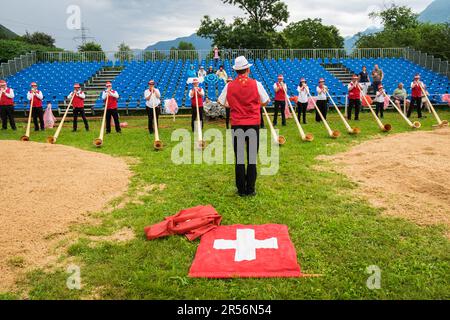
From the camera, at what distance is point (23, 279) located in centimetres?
399

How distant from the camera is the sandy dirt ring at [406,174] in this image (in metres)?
5.62

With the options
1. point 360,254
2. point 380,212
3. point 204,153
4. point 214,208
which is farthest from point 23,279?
point 204,153

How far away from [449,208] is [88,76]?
22.4 metres

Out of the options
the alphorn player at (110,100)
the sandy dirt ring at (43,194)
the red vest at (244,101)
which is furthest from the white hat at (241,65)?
the alphorn player at (110,100)

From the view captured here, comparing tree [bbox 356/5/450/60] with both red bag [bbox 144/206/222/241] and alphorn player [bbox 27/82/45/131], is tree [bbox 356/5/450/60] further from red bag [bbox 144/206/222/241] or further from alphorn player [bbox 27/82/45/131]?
red bag [bbox 144/206/222/241]

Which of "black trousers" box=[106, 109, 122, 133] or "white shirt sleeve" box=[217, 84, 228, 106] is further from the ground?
"white shirt sleeve" box=[217, 84, 228, 106]

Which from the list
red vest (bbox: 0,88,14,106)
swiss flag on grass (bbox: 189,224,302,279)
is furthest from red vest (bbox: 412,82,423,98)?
red vest (bbox: 0,88,14,106)

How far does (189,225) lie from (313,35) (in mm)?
58781

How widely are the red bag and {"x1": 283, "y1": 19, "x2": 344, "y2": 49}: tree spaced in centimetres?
5408

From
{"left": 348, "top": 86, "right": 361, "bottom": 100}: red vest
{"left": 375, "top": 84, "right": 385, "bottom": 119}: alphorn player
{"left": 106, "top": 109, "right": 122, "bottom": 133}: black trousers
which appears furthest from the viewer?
{"left": 348, "top": 86, "right": 361, "bottom": 100}: red vest

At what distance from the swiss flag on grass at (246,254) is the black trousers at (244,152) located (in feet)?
4.51

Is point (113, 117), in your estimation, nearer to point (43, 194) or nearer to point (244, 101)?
point (43, 194)

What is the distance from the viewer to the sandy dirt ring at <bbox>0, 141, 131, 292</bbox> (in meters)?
4.57

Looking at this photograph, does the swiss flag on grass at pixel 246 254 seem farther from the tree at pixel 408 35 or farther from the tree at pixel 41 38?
the tree at pixel 41 38
